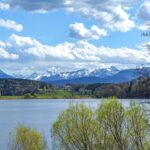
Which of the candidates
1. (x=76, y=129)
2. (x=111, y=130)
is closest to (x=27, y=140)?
(x=76, y=129)

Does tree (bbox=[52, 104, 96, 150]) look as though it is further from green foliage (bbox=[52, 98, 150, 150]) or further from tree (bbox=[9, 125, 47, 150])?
tree (bbox=[9, 125, 47, 150])

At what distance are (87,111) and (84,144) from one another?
3.02m

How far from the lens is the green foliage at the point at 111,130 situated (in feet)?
109

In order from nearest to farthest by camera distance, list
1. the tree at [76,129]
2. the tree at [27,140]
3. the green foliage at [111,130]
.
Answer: the green foliage at [111,130]
the tree at [76,129]
the tree at [27,140]

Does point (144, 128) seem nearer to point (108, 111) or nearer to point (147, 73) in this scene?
point (108, 111)

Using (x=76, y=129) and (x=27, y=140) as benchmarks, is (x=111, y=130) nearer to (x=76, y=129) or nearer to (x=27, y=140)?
(x=76, y=129)

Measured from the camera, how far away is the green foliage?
109 ft

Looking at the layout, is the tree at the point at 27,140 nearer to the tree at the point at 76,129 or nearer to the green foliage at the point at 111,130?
the tree at the point at 76,129

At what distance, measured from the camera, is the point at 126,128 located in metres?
33.4

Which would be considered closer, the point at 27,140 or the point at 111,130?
the point at 111,130

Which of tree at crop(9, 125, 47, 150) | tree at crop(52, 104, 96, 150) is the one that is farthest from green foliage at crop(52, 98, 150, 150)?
tree at crop(9, 125, 47, 150)

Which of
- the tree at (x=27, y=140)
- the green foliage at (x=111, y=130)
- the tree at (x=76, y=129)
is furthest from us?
the tree at (x=27, y=140)

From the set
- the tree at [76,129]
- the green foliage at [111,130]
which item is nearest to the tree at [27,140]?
the tree at [76,129]

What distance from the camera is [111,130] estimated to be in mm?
33406
